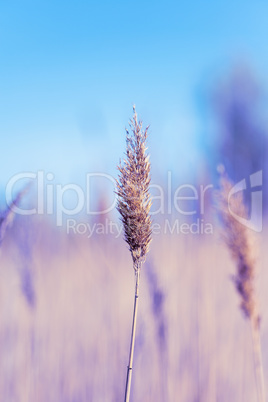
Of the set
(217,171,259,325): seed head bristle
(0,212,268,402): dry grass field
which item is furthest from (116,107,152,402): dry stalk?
(0,212,268,402): dry grass field

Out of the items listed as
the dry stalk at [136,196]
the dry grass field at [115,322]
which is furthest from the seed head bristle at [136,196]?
the dry grass field at [115,322]

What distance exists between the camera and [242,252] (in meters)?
1.36

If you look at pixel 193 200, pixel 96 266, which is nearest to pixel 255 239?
pixel 193 200

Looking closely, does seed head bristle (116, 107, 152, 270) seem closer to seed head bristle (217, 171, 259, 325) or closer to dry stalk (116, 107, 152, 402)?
dry stalk (116, 107, 152, 402)

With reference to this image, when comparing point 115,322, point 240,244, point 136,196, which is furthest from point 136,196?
point 115,322

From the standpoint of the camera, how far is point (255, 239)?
141cm

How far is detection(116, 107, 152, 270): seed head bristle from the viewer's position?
4.00ft

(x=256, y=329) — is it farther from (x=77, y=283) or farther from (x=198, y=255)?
(x=77, y=283)

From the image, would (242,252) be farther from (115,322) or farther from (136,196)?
A: (115,322)

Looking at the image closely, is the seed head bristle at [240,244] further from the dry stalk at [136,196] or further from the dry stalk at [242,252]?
the dry stalk at [136,196]

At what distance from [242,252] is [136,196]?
478mm

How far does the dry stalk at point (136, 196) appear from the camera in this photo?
122 cm

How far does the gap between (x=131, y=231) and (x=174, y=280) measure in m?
1.19

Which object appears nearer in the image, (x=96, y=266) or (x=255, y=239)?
(x=255, y=239)
